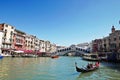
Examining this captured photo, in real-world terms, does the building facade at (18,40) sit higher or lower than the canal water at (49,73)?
higher

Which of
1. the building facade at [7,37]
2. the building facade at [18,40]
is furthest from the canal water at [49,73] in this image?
Answer: the building facade at [18,40]

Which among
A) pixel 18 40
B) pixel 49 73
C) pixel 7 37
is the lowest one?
pixel 49 73

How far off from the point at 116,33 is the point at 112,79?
1230 inches

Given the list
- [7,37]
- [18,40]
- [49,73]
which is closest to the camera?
[49,73]

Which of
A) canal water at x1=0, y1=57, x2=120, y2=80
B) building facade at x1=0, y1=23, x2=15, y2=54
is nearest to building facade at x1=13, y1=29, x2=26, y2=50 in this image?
building facade at x1=0, y1=23, x2=15, y2=54

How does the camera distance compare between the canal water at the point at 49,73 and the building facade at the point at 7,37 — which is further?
the building facade at the point at 7,37

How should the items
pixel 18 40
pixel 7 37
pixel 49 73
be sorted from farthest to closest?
pixel 18 40 → pixel 7 37 → pixel 49 73

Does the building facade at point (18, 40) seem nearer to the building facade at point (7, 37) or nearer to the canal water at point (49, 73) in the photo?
the building facade at point (7, 37)

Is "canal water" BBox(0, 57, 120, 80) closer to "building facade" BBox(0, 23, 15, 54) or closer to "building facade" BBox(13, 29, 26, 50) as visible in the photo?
"building facade" BBox(0, 23, 15, 54)

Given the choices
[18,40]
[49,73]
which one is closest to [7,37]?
[18,40]

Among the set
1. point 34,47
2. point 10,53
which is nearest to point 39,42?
point 34,47

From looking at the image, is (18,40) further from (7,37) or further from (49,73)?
(49,73)

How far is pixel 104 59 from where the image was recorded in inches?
1574

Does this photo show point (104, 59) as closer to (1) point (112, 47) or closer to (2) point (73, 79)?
(1) point (112, 47)
